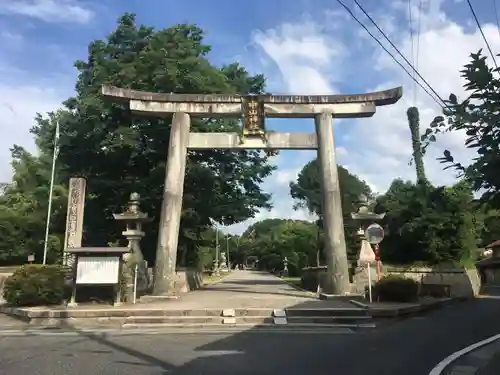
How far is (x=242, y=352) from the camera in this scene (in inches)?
353

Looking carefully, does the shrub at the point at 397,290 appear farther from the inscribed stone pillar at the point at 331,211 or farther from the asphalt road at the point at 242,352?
the asphalt road at the point at 242,352

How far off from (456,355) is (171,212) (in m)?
12.7

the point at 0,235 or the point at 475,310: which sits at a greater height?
the point at 0,235

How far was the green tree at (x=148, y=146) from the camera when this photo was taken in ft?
81.4

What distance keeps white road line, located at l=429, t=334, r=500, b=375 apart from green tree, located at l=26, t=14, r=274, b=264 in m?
16.4

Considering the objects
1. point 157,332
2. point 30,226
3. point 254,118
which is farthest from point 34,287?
point 30,226

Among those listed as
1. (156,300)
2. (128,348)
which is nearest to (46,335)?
(128,348)

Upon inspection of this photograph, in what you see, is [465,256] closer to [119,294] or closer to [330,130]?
[330,130]

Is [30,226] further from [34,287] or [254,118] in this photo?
[254,118]

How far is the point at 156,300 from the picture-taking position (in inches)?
691

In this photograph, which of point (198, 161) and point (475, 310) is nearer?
point (475, 310)

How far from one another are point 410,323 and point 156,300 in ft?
29.2

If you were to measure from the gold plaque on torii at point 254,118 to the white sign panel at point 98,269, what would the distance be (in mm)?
7915

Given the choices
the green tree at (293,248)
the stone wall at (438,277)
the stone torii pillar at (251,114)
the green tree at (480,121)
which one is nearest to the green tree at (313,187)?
the green tree at (293,248)
